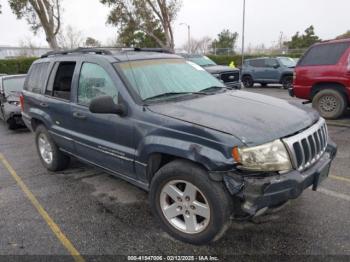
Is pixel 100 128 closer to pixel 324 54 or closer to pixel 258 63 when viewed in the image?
pixel 324 54

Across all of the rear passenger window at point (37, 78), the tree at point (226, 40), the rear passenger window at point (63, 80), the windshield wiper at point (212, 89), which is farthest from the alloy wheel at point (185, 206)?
the tree at point (226, 40)

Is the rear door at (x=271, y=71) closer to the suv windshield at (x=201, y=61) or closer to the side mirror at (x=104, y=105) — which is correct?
the suv windshield at (x=201, y=61)

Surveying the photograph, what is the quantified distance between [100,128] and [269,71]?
14154mm

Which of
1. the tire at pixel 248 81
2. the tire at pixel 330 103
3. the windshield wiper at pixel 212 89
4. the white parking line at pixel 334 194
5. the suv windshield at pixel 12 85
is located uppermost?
the windshield wiper at pixel 212 89

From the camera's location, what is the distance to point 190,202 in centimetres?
282

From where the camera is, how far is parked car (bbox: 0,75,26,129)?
25.7 feet

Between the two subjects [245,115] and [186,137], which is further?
[245,115]

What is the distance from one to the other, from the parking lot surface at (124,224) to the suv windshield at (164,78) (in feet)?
4.41

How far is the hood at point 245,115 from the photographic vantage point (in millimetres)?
2600

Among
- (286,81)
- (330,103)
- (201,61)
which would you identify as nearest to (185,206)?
(330,103)

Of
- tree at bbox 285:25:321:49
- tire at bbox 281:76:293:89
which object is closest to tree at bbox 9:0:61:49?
tire at bbox 281:76:293:89

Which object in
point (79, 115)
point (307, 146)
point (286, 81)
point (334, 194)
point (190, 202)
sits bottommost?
point (286, 81)

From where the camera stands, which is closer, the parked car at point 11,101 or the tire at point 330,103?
the tire at point 330,103

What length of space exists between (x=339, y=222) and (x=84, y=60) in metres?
3.34
